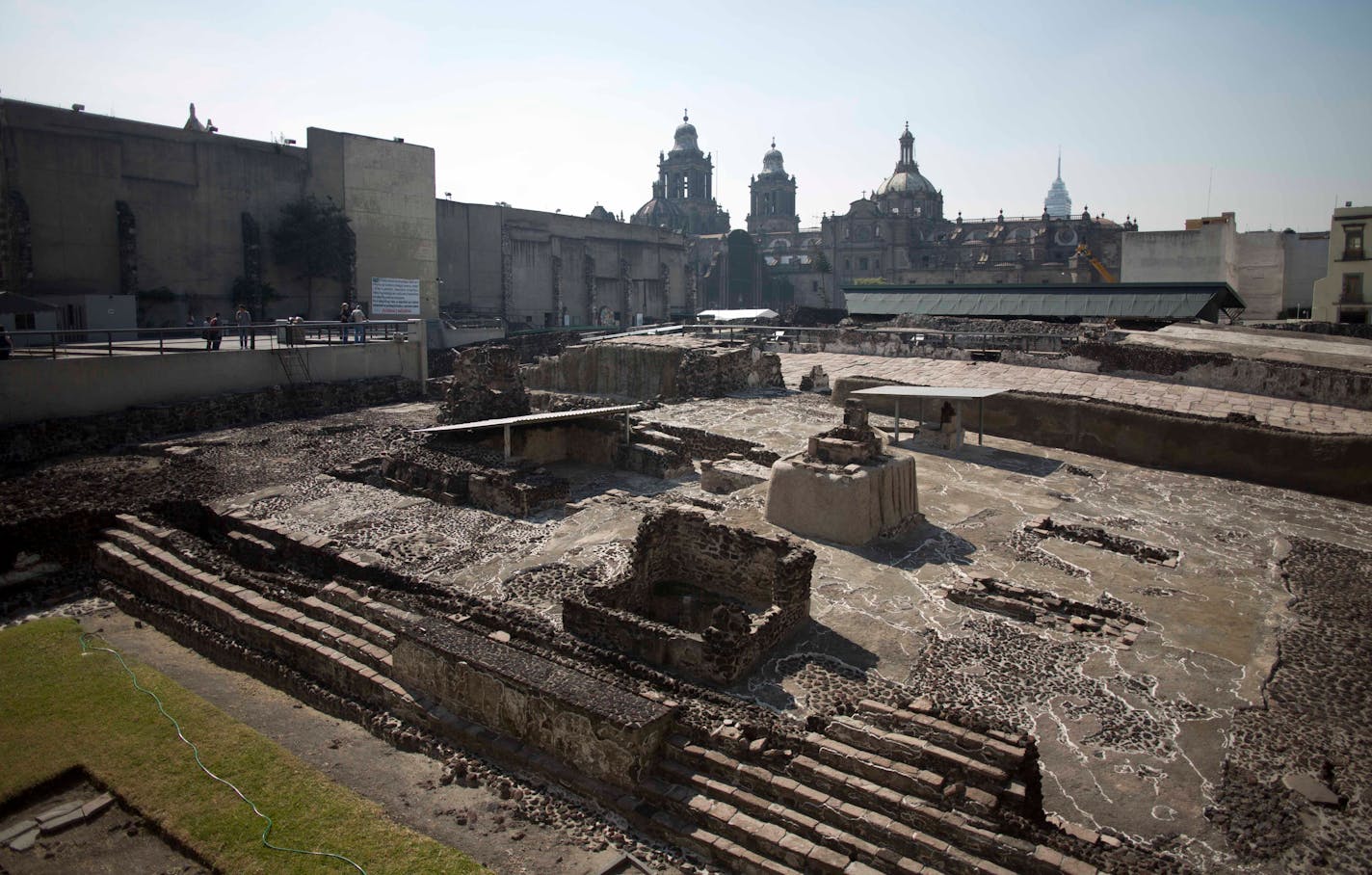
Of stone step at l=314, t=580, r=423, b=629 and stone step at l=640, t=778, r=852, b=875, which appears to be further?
stone step at l=314, t=580, r=423, b=629

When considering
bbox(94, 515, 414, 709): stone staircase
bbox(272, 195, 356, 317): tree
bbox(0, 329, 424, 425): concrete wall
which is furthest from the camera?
bbox(272, 195, 356, 317): tree

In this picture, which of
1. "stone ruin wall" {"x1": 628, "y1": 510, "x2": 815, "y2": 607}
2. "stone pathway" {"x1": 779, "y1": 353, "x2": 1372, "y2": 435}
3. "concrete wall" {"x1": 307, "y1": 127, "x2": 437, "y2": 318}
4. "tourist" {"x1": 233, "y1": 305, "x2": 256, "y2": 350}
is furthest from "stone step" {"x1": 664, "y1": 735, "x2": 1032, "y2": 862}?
"concrete wall" {"x1": 307, "y1": 127, "x2": 437, "y2": 318}

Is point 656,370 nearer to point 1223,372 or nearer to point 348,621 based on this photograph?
point 1223,372

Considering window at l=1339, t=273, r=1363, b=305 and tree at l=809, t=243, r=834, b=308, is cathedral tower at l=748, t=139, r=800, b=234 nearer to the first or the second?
tree at l=809, t=243, r=834, b=308

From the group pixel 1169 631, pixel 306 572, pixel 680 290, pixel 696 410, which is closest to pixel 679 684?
pixel 1169 631

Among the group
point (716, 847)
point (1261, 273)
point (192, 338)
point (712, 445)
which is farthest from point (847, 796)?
point (1261, 273)

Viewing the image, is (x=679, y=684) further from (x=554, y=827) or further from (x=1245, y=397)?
(x=1245, y=397)

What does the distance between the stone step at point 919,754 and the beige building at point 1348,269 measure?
124 ft

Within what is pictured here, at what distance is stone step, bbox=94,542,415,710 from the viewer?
8453mm

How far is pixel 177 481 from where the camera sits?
14.4 m

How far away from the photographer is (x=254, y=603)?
9992mm

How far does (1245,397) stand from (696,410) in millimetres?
12313

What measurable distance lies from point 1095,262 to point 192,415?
5276 centimetres

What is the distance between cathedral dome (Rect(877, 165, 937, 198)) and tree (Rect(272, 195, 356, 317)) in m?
54.6
